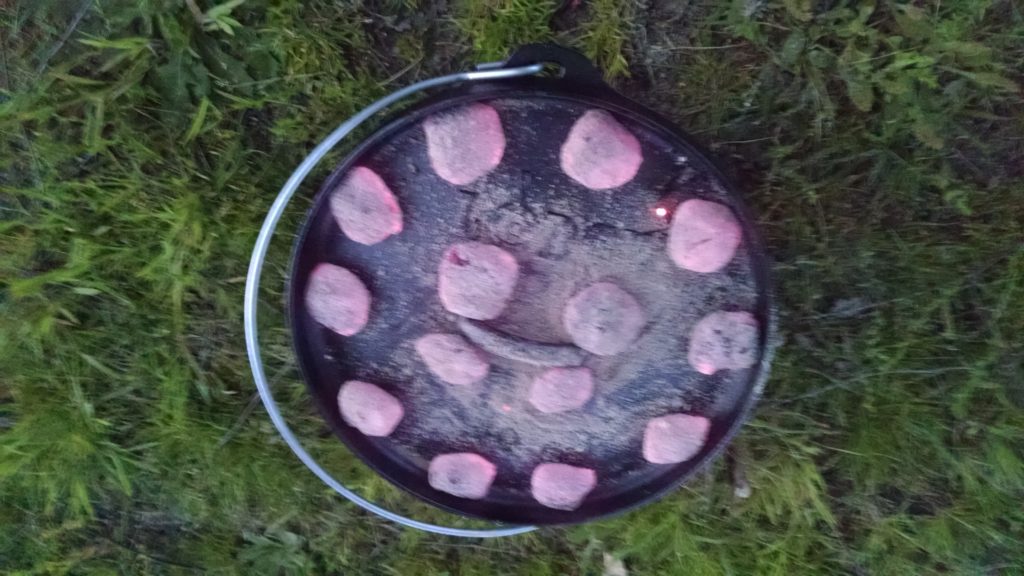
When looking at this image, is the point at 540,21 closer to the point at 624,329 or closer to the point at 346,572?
the point at 624,329

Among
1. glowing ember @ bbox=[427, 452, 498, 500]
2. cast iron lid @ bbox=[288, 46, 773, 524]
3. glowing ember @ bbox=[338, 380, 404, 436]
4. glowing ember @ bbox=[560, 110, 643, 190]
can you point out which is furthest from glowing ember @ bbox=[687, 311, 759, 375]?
glowing ember @ bbox=[338, 380, 404, 436]

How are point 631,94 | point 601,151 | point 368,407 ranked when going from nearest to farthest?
point 601,151, point 368,407, point 631,94

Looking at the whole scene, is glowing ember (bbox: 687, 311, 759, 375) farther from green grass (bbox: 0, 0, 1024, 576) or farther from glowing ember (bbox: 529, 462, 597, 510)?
green grass (bbox: 0, 0, 1024, 576)

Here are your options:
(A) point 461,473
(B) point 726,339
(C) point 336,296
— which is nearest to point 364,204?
(C) point 336,296

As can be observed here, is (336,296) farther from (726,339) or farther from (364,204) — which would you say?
(726,339)

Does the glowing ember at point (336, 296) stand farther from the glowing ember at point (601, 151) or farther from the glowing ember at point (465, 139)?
the glowing ember at point (601, 151)

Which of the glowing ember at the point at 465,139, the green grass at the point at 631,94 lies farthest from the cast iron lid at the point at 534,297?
the green grass at the point at 631,94
